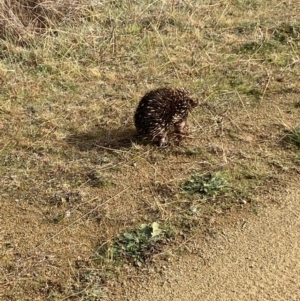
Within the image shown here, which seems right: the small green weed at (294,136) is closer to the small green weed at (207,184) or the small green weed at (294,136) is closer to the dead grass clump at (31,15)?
the small green weed at (207,184)

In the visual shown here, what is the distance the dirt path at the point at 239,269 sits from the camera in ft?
11.0

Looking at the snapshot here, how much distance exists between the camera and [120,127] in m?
4.90

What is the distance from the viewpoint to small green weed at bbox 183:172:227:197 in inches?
159

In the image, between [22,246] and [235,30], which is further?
[235,30]

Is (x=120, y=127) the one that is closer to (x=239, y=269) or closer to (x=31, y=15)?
(x=239, y=269)

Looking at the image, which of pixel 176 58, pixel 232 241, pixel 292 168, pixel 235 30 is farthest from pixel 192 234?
pixel 235 30

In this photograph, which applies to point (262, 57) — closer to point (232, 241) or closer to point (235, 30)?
point (235, 30)

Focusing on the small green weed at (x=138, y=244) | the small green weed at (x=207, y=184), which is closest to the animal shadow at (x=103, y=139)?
the small green weed at (x=207, y=184)

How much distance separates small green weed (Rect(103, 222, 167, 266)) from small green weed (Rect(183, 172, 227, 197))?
486 millimetres

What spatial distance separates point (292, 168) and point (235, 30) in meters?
2.67

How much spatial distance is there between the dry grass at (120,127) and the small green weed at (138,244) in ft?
0.29

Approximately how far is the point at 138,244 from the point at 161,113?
1230mm

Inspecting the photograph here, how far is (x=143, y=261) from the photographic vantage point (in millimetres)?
3551

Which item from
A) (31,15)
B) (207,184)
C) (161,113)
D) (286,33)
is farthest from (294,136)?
(31,15)
